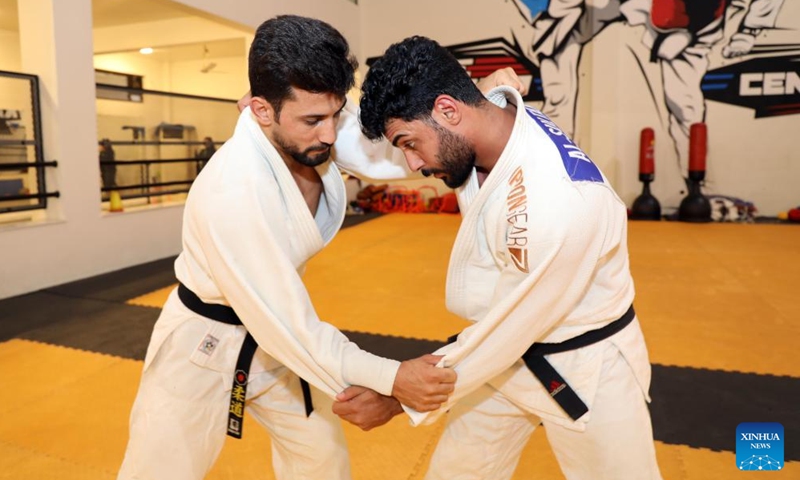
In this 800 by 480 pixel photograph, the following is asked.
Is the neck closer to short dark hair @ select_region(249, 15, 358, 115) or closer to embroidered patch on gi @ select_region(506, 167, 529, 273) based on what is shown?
embroidered patch on gi @ select_region(506, 167, 529, 273)

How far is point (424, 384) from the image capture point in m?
1.46

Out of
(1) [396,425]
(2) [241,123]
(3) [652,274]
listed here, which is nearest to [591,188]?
(2) [241,123]

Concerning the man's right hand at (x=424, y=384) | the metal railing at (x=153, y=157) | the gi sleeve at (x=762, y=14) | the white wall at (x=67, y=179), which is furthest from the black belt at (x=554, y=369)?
the gi sleeve at (x=762, y=14)

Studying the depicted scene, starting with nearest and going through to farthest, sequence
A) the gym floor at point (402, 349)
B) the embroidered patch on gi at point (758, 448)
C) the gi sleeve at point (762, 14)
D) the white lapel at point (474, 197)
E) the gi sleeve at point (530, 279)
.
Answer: the gi sleeve at point (530, 279), the white lapel at point (474, 197), the embroidered patch on gi at point (758, 448), the gym floor at point (402, 349), the gi sleeve at point (762, 14)

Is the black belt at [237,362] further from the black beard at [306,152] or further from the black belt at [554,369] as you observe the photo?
the black belt at [554,369]

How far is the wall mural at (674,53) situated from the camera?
8.52 m

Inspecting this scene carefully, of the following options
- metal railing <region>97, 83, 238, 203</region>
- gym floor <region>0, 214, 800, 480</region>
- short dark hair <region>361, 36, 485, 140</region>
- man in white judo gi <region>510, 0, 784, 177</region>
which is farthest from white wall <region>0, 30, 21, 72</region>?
short dark hair <region>361, 36, 485, 140</region>

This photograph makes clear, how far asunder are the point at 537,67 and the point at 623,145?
5.98 feet

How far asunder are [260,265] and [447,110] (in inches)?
23.3

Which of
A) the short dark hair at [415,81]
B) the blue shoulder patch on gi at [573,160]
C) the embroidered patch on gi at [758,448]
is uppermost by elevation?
the short dark hair at [415,81]

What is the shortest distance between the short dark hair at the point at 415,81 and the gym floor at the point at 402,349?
142 centimetres

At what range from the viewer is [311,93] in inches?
59.5

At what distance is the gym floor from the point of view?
2373 millimetres

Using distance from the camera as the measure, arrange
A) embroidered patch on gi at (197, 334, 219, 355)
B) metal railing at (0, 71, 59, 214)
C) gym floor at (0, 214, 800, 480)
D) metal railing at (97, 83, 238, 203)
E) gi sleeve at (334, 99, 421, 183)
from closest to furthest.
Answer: embroidered patch on gi at (197, 334, 219, 355)
gi sleeve at (334, 99, 421, 183)
gym floor at (0, 214, 800, 480)
metal railing at (0, 71, 59, 214)
metal railing at (97, 83, 238, 203)
